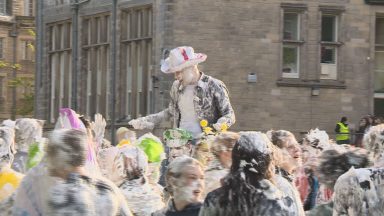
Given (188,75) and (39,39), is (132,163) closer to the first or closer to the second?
(188,75)

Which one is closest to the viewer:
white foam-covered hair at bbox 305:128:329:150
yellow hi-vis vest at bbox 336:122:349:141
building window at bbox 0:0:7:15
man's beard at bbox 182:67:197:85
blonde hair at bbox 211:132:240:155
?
blonde hair at bbox 211:132:240:155

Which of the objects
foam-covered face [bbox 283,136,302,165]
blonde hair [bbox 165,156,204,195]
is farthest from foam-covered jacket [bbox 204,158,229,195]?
foam-covered face [bbox 283,136,302,165]

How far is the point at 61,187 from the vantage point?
7.04 metres

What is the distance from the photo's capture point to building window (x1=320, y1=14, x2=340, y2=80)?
3425 centimetres

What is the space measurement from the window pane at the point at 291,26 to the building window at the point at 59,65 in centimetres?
854

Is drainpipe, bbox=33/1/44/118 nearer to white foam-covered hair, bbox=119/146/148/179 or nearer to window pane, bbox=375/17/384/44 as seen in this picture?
window pane, bbox=375/17/384/44

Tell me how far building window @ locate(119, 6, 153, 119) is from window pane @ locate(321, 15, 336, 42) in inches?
176

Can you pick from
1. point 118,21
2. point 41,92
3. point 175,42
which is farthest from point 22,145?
point 41,92

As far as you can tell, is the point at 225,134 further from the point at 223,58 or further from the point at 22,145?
the point at 223,58

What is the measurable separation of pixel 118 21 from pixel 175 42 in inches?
151

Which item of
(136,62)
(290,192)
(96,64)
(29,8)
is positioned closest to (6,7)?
(29,8)

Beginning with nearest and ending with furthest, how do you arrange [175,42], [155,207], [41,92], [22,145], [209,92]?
[155,207]
[22,145]
[209,92]
[175,42]
[41,92]

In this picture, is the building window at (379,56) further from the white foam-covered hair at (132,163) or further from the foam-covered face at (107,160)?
the white foam-covered hair at (132,163)

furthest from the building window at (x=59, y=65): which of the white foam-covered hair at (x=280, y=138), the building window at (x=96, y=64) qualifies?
the white foam-covered hair at (x=280, y=138)
